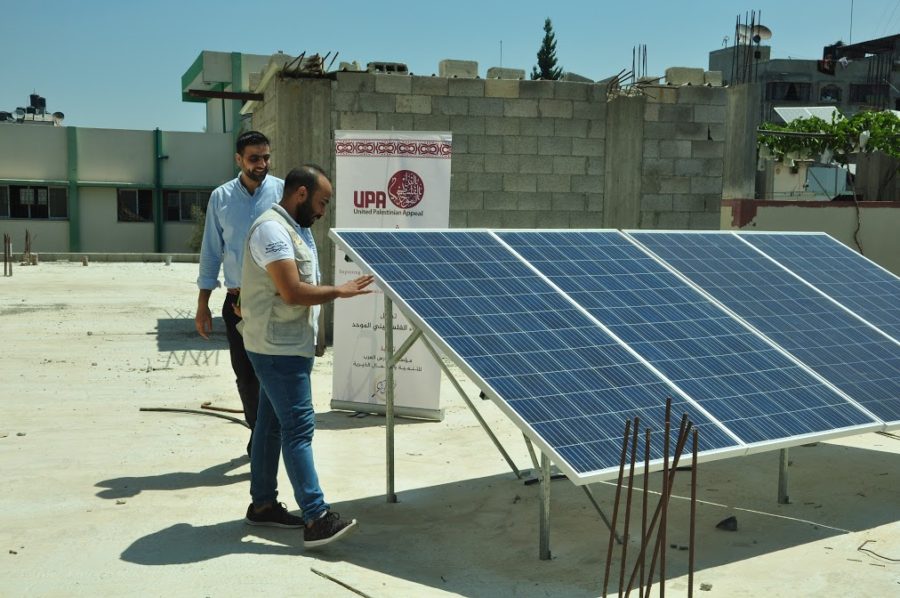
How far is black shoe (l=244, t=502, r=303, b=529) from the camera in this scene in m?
5.66

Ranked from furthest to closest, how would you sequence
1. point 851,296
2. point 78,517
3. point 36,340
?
point 36,340
point 851,296
point 78,517

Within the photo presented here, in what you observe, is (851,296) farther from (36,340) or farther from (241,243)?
(36,340)

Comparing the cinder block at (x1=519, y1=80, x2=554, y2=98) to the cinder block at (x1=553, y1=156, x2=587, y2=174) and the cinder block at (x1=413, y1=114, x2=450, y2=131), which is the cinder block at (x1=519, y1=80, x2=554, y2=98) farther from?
the cinder block at (x1=413, y1=114, x2=450, y2=131)

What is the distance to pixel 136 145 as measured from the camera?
37.0 m

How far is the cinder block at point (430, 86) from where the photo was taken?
13.0 metres

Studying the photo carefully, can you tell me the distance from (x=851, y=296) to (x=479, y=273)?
3.30m

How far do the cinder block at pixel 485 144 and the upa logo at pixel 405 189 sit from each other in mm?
4358

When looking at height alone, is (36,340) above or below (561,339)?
below

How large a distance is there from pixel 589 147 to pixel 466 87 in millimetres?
1909

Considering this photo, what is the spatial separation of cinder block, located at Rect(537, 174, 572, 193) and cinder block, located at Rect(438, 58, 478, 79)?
1.68 metres

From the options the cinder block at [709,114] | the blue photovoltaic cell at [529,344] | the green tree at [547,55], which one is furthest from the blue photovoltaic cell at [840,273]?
the green tree at [547,55]

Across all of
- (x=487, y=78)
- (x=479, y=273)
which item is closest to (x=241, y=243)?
(x=479, y=273)

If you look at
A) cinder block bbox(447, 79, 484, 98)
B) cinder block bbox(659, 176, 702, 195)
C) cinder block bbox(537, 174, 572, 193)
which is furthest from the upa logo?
cinder block bbox(659, 176, 702, 195)

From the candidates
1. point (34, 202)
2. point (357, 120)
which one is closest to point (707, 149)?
point (357, 120)
